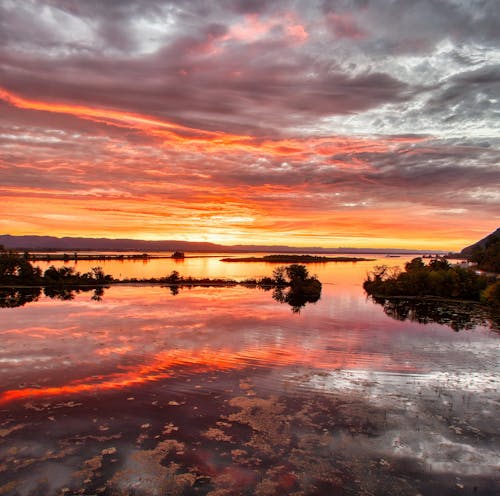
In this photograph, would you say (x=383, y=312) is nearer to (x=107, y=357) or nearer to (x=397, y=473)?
(x=107, y=357)

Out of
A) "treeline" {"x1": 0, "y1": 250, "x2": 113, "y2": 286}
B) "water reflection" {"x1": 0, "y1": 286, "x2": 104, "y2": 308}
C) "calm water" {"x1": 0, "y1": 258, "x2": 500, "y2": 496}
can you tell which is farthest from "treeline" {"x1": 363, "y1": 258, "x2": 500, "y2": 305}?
"treeline" {"x1": 0, "y1": 250, "x2": 113, "y2": 286}

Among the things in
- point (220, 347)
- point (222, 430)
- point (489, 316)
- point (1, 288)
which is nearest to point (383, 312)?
point (489, 316)

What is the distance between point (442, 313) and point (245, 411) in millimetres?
36705

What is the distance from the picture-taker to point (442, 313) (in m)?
46.3

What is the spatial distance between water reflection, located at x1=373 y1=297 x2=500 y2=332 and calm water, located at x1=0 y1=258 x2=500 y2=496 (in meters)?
6.07

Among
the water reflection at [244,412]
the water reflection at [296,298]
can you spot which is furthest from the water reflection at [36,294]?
the water reflection at [296,298]

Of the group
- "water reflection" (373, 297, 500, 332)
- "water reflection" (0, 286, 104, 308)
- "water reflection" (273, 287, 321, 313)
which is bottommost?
"water reflection" (373, 297, 500, 332)

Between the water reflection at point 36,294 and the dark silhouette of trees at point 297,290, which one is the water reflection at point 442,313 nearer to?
the dark silhouette of trees at point 297,290

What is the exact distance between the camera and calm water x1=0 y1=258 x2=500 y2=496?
12.2m

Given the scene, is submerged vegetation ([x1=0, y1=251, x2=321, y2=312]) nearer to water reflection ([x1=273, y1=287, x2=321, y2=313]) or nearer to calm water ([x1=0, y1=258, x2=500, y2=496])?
water reflection ([x1=273, y1=287, x2=321, y2=313])

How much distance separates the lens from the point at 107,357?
25047mm

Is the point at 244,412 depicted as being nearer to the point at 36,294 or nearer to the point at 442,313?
the point at 442,313

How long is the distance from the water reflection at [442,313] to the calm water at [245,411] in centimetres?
607

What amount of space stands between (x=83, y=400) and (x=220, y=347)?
37.2ft
